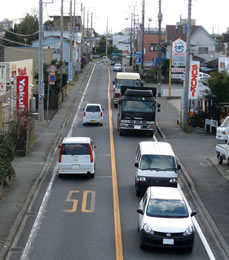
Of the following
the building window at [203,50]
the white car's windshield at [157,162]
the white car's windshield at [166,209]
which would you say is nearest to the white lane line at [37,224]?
the white car's windshield at [166,209]

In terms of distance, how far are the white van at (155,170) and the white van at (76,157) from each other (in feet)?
10.5

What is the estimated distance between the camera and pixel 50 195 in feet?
72.5

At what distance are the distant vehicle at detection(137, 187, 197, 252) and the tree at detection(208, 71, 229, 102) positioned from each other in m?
26.4

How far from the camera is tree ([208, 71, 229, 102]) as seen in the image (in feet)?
136

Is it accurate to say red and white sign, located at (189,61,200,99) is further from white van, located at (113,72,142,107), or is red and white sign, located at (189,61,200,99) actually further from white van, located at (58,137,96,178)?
white van, located at (58,137,96,178)

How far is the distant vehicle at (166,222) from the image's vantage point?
14.9 meters

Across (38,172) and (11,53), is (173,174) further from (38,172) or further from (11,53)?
(11,53)

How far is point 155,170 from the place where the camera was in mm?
21469

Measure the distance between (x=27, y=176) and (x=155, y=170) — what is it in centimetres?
713

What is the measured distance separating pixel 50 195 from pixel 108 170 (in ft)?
18.9

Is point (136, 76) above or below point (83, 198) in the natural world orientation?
above

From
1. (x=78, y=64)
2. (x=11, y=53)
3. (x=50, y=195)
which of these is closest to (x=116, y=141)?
(x=50, y=195)

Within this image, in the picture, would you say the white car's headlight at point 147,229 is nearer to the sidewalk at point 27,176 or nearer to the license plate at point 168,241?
the license plate at point 168,241

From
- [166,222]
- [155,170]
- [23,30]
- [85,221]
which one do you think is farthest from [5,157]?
[23,30]
